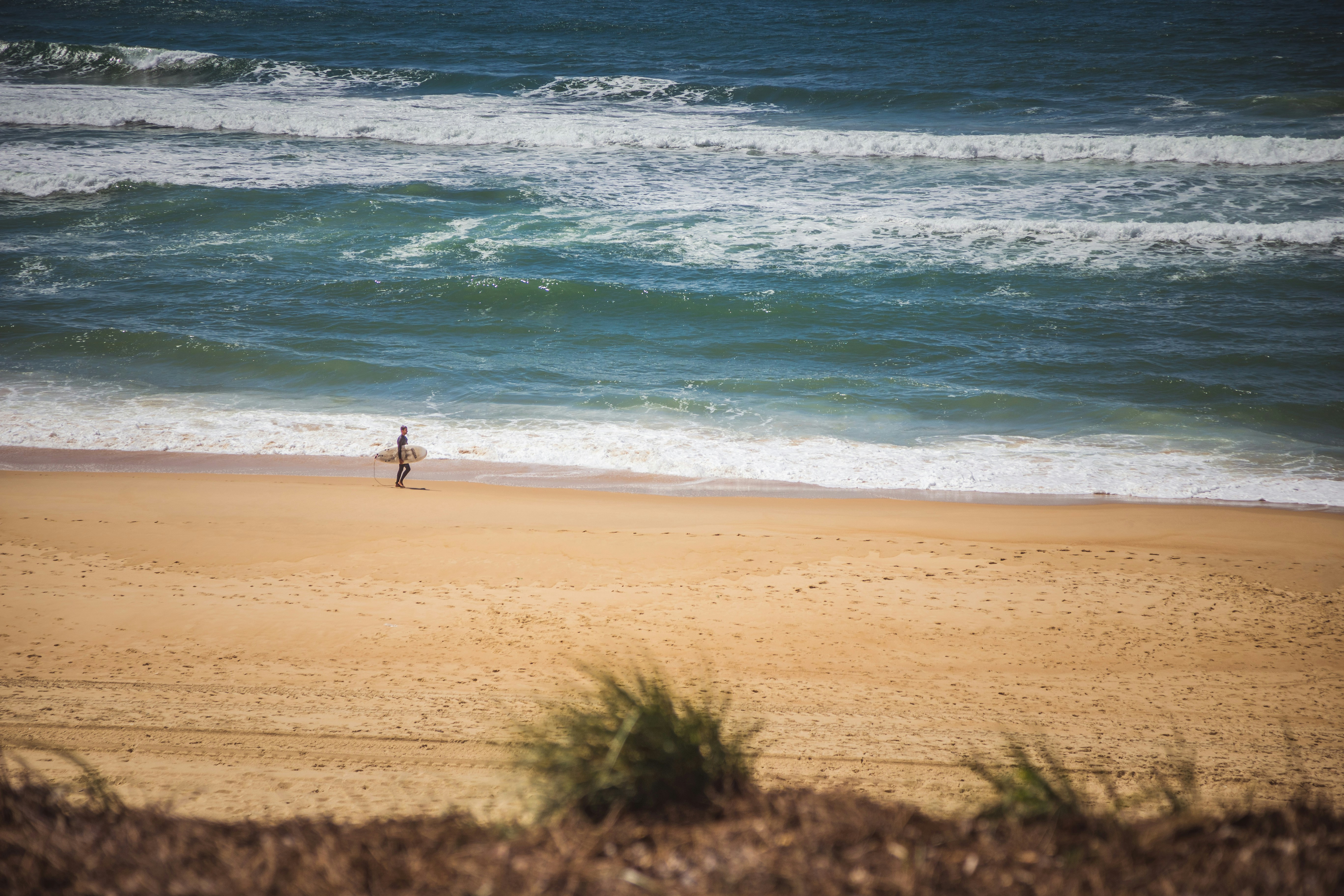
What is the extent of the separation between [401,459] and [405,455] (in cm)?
5

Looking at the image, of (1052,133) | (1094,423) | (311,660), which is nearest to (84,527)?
(311,660)

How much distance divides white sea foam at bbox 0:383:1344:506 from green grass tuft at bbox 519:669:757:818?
7252 millimetres

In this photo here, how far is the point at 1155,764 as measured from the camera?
201 inches

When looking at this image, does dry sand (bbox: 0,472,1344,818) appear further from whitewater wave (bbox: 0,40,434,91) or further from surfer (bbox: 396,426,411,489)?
whitewater wave (bbox: 0,40,434,91)

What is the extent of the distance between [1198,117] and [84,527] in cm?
2893

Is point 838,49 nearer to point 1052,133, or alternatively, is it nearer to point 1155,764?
point 1052,133

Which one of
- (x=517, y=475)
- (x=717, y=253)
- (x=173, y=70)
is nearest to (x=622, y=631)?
(x=517, y=475)

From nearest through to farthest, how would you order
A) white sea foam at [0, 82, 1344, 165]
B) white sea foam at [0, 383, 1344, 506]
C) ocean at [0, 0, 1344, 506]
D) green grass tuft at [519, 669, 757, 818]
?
1. green grass tuft at [519, 669, 757, 818]
2. white sea foam at [0, 383, 1344, 506]
3. ocean at [0, 0, 1344, 506]
4. white sea foam at [0, 82, 1344, 165]

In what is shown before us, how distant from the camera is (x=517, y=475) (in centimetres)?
1082

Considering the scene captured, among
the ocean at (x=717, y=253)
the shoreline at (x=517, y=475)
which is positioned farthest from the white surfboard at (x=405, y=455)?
the ocean at (x=717, y=253)

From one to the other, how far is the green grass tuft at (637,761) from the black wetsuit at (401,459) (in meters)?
7.01

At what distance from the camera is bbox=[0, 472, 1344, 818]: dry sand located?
512cm

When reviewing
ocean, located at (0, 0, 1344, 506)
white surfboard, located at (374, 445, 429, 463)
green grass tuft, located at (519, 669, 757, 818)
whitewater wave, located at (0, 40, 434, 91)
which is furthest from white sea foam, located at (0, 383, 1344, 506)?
whitewater wave, located at (0, 40, 434, 91)

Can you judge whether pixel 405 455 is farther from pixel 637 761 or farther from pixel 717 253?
pixel 717 253
